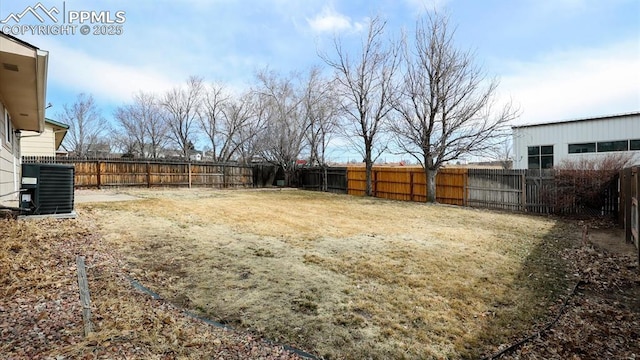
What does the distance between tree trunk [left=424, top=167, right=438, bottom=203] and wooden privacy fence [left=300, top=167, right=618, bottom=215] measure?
17.1 inches

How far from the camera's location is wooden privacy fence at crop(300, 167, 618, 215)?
10594mm

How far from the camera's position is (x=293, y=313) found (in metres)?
3.17

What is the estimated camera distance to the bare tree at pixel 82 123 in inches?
1387

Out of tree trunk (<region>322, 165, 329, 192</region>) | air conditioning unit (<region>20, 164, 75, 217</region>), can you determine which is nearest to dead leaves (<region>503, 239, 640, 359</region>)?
air conditioning unit (<region>20, 164, 75, 217</region>)

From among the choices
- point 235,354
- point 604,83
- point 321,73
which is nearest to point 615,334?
point 235,354

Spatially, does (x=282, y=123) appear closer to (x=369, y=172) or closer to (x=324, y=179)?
(x=324, y=179)

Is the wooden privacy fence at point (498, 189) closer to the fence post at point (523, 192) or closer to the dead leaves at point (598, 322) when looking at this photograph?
the fence post at point (523, 192)

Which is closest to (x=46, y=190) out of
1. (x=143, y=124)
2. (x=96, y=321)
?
(x=96, y=321)

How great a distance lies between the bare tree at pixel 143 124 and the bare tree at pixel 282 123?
16.4m

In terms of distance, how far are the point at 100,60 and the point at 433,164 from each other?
1483cm

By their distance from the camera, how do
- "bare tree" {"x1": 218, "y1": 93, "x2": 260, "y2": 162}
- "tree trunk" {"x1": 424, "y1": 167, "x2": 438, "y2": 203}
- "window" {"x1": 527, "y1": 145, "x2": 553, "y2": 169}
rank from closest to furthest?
"tree trunk" {"x1": 424, "y1": 167, "x2": 438, "y2": 203} → "window" {"x1": 527, "y1": 145, "x2": 553, "y2": 169} → "bare tree" {"x1": 218, "y1": 93, "x2": 260, "y2": 162}

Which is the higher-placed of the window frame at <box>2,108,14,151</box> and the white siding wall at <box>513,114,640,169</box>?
the white siding wall at <box>513,114,640,169</box>

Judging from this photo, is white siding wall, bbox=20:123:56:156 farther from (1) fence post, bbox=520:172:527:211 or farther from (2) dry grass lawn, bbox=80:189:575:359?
(1) fence post, bbox=520:172:527:211

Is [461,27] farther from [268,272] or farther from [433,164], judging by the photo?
[268,272]
